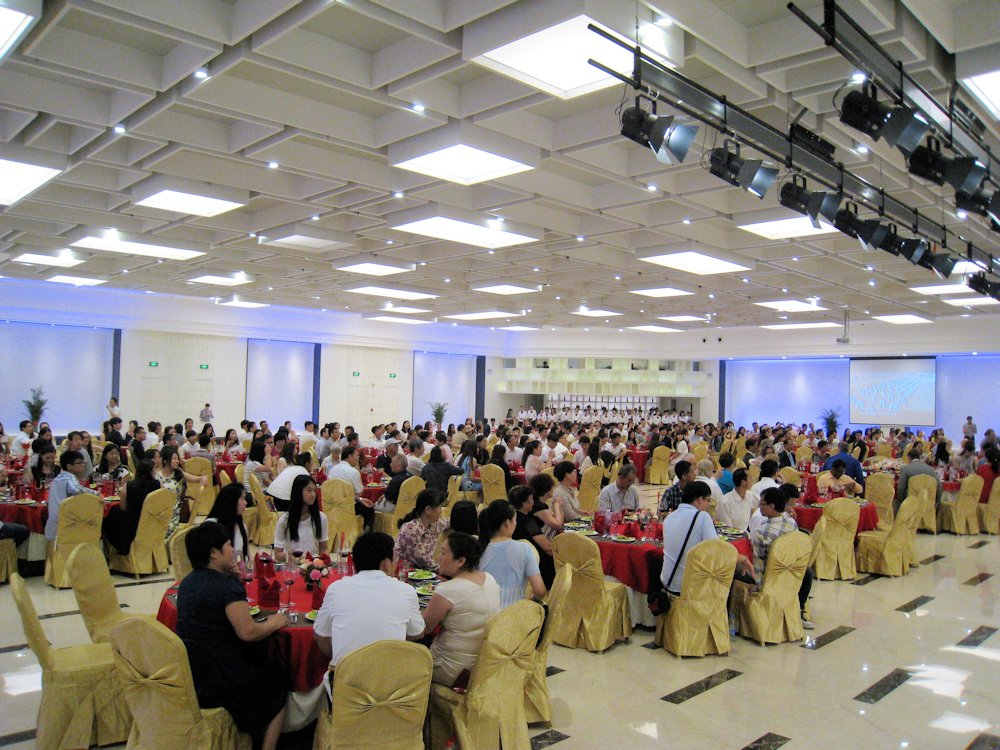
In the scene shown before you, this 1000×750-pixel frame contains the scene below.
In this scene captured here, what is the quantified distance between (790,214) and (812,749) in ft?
16.2

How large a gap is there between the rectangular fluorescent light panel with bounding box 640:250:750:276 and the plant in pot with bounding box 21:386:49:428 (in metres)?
13.0

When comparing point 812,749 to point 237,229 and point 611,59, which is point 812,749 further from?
point 237,229

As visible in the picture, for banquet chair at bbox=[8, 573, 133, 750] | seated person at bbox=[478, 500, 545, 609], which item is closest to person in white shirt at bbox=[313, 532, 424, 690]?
seated person at bbox=[478, 500, 545, 609]

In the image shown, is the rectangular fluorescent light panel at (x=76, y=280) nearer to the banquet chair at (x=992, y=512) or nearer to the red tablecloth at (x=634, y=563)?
the red tablecloth at (x=634, y=563)

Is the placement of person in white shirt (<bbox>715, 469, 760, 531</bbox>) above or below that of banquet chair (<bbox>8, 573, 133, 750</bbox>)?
above

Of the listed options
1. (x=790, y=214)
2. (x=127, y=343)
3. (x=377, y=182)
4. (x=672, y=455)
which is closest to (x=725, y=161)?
(x=790, y=214)

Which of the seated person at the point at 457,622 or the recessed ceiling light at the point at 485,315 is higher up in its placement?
the recessed ceiling light at the point at 485,315

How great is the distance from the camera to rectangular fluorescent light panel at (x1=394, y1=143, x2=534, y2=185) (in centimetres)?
561

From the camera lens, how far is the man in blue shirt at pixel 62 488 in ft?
21.5

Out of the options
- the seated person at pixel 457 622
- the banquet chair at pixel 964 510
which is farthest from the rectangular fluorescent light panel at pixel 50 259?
the banquet chair at pixel 964 510

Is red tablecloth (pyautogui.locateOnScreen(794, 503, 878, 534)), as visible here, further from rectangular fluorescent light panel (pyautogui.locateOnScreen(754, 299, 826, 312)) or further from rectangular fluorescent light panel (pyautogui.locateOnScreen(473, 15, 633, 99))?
rectangular fluorescent light panel (pyautogui.locateOnScreen(754, 299, 826, 312))

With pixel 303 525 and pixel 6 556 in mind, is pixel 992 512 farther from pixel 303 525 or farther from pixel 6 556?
pixel 6 556

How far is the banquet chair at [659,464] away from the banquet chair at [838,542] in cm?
773

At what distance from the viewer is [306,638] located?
11.6ft
